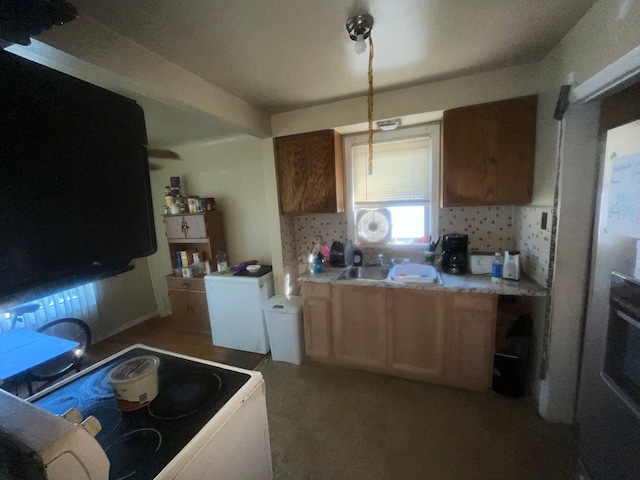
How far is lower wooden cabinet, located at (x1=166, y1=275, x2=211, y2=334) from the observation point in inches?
117

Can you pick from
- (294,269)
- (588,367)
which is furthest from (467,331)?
(294,269)

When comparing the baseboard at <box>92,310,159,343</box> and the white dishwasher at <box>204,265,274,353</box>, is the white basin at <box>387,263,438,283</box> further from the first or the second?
the baseboard at <box>92,310,159,343</box>

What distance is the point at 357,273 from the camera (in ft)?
7.91

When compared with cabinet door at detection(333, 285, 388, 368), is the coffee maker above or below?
above

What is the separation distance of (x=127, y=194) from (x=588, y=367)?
6.22ft

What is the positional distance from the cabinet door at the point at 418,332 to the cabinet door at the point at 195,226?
223cm

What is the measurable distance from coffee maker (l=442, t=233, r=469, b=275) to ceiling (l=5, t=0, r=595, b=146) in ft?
3.91

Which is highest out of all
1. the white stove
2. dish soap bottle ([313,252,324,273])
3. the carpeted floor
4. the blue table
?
dish soap bottle ([313,252,324,273])

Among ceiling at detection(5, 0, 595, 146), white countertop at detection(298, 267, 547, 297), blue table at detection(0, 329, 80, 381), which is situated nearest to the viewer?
ceiling at detection(5, 0, 595, 146)

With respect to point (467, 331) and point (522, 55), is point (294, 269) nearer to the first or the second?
point (467, 331)

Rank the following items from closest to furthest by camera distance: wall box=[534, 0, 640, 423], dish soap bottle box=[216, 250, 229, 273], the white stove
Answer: the white stove < wall box=[534, 0, 640, 423] < dish soap bottle box=[216, 250, 229, 273]

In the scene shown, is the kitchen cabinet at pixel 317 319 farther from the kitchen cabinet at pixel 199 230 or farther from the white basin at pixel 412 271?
the kitchen cabinet at pixel 199 230

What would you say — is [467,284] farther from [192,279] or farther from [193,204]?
[193,204]

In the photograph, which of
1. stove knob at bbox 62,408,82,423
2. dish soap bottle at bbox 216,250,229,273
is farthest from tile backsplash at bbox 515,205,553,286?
dish soap bottle at bbox 216,250,229,273
